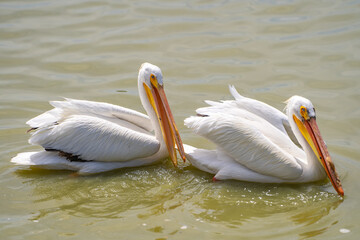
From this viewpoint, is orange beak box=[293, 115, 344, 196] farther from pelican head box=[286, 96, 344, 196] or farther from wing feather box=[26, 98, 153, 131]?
wing feather box=[26, 98, 153, 131]

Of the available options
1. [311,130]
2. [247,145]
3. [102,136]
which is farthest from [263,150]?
[102,136]

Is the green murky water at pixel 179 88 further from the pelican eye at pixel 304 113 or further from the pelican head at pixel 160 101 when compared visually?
the pelican eye at pixel 304 113

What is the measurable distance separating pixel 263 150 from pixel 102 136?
143 cm

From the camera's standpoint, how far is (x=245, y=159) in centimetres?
498

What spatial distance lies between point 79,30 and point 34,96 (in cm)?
257

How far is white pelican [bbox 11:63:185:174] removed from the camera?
16.8 ft

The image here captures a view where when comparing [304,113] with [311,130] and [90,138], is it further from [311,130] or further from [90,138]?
[90,138]

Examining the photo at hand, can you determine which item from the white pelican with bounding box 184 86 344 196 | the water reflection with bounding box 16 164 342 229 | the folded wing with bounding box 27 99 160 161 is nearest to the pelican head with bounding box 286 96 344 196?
the white pelican with bounding box 184 86 344 196

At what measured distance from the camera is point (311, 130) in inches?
195

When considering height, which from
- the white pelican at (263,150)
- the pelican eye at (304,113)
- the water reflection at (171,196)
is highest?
the pelican eye at (304,113)

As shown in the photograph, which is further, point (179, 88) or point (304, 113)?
point (179, 88)

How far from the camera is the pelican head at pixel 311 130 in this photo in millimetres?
4773

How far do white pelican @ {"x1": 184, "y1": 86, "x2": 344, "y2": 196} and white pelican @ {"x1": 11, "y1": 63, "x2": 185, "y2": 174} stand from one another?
1.07 ft

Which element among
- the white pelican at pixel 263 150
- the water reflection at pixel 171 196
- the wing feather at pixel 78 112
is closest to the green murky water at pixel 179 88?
the water reflection at pixel 171 196
